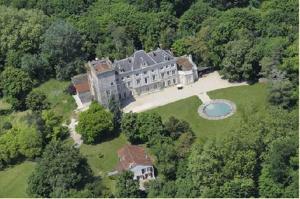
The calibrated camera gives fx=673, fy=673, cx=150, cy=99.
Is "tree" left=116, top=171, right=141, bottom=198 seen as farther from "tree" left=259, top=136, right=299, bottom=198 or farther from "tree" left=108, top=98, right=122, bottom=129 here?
"tree" left=108, top=98, right=122, bottom=129

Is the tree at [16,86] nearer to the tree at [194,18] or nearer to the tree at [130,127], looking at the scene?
the tree at [130,127]

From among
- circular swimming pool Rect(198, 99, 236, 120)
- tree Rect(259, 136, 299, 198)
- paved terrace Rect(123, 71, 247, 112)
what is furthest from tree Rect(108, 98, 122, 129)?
tree Rect(259, 136, 299, 198)

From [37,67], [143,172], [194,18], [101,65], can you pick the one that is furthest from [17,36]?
[143,172]

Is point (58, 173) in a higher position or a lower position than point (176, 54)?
lower

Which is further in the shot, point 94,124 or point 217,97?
point 217,97

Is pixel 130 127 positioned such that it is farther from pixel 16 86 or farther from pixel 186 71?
pixel 16 86

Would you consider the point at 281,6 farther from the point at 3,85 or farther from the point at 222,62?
the point at 3,85
